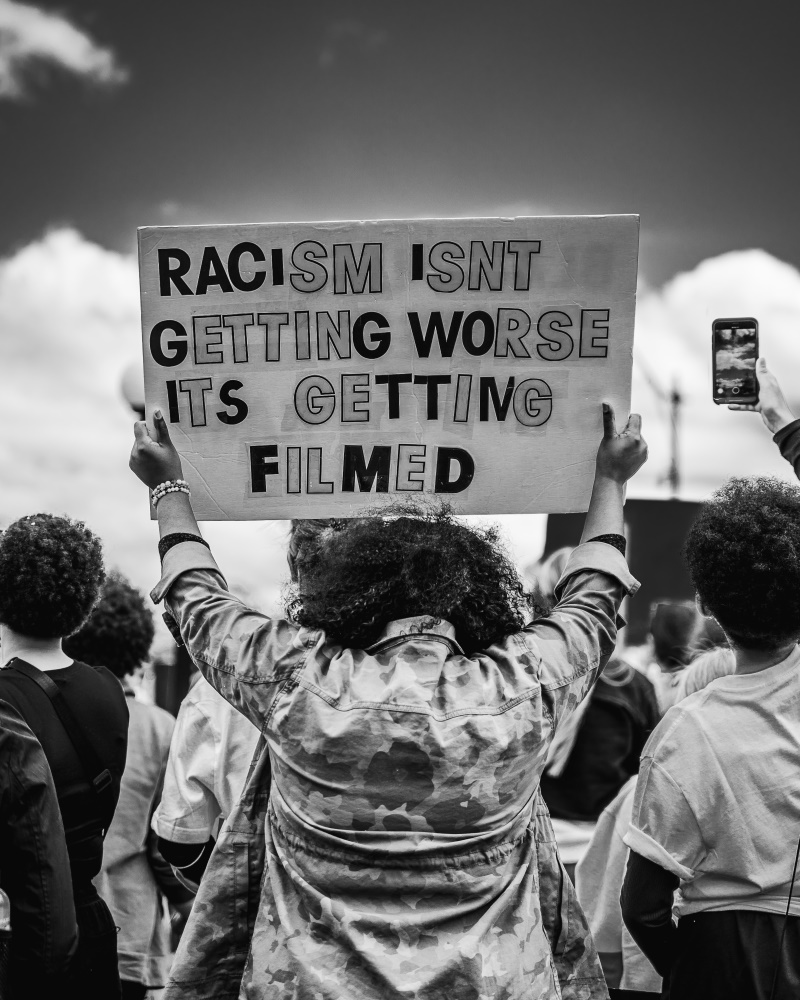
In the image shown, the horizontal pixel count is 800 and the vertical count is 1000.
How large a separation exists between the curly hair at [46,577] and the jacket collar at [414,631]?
1468 millimetres

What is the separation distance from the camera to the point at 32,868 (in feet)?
8.06

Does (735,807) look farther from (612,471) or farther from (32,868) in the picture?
(32,868)

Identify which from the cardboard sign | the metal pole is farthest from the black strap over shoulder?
the metal pole

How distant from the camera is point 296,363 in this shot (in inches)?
97.9

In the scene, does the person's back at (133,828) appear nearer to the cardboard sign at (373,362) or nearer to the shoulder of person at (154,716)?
the shoulder of person at (154,716)

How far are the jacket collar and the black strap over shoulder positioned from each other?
1402 mm

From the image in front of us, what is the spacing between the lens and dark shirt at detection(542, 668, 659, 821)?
3.86 metres

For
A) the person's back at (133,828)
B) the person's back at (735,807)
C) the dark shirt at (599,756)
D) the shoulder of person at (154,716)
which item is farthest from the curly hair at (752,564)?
the shoulder of person at (154,716)

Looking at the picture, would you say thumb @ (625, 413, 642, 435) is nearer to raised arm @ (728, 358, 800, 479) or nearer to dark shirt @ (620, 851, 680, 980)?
raised arm @ (728, 358, 800, 479)

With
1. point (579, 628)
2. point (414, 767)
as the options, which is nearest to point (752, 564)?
point (579, 628)

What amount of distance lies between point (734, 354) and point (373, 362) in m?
1.14

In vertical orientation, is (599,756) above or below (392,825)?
below

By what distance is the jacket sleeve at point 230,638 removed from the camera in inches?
72.9

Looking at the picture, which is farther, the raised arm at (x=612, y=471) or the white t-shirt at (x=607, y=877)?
the white t-shirt at (x=607, y=877)
